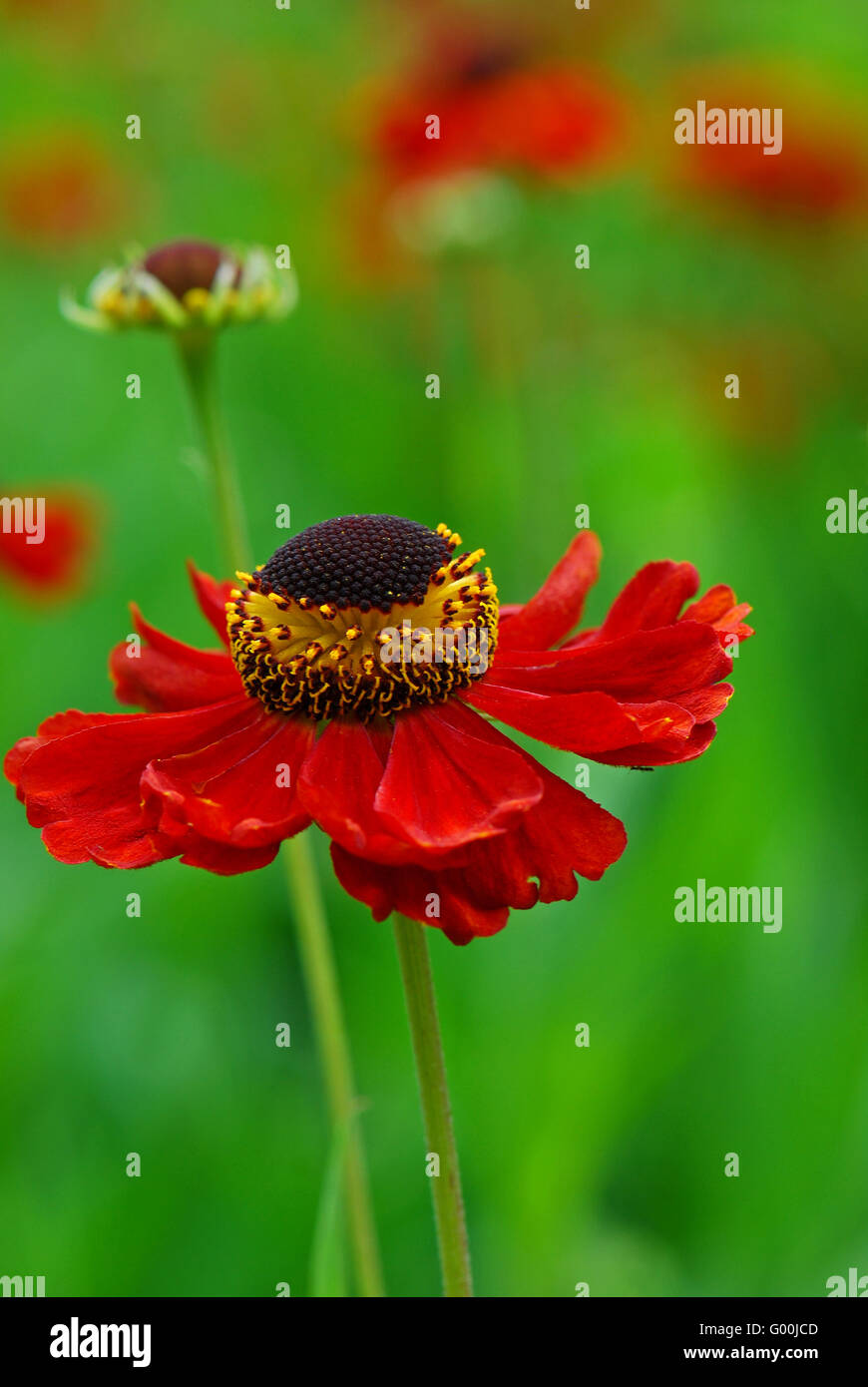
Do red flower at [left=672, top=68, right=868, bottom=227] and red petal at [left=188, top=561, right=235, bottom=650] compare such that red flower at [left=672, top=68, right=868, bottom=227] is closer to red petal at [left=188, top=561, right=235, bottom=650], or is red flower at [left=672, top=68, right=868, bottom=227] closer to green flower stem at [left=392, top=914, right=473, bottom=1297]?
red petal at [left=188, top=561, right=235, bottom=650]

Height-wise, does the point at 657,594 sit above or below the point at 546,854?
above

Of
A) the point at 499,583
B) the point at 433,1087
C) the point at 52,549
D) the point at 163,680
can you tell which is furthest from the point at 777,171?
the point at 433,1087

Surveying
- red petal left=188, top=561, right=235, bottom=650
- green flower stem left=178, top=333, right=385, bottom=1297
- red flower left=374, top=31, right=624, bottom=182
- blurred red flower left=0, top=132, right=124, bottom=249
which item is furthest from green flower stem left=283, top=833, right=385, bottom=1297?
blurred red flower left=0, top=132, right=124, bottom=249

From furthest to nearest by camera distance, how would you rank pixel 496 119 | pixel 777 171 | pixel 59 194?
pixel 59 194
pixel 777 171
pixel 496 119

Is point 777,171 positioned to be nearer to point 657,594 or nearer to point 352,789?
point 657,594

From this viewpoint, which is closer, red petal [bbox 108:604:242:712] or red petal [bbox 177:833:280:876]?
red petal [bbox 177:833:280:876]
